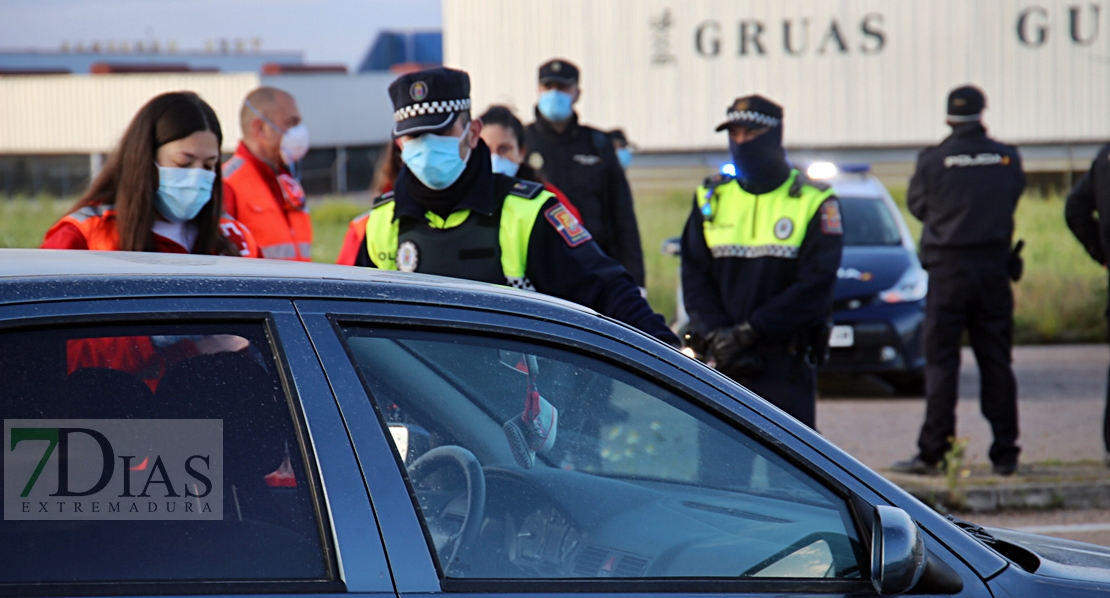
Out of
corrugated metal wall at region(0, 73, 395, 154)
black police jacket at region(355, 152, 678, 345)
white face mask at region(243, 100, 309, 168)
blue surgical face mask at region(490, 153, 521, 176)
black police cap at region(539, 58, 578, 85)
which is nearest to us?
black police jacket at region(355, 152, 678, 345)

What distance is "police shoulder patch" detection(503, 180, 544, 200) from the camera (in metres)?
3.35

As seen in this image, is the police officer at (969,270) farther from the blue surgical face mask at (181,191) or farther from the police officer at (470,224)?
the blue surgical face mask at (181,191)

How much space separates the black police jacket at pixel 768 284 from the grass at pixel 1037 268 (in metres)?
5.81

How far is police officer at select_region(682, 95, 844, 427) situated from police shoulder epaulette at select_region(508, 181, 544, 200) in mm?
1414

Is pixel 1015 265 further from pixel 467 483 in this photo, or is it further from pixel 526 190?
pixel 467 483

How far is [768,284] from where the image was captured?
4578 mm

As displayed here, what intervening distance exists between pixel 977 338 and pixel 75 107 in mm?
37800

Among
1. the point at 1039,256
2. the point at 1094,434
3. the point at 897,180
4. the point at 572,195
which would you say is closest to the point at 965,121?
the point at 572,195

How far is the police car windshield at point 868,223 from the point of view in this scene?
8836 millimetres

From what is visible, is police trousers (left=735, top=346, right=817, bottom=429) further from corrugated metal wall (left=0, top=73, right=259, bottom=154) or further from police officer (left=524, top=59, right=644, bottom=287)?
corrugated metal wall (left=0, top=73, right=259, bottom=154)

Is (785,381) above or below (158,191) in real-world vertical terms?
→ below

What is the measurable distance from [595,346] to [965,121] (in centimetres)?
470

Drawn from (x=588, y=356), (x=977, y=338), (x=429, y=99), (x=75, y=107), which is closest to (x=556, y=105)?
(x=977, y=338)

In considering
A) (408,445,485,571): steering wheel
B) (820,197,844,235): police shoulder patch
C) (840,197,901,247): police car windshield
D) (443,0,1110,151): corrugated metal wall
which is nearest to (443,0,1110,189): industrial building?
(443,0,1110,151): corrugated metal wall
